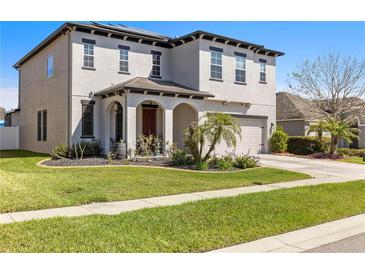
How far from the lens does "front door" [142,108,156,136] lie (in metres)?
20.0

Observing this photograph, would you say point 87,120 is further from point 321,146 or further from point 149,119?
point 321,146

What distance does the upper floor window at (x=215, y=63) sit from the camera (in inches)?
827

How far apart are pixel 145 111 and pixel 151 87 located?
8.55ft

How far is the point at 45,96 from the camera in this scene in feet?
71.6

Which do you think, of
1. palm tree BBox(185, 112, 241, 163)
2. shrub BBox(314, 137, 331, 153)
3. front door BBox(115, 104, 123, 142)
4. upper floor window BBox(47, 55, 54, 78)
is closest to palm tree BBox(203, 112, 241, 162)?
palm tree BBox(185, 112, 241, 163)

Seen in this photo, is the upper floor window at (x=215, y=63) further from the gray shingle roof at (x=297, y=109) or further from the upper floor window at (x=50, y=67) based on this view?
the gray shingle roof at (x=297, y=109)

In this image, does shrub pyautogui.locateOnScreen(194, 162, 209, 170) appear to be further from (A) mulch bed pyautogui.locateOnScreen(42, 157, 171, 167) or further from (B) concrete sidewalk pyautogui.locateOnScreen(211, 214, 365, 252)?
(B) concrete sidewalk pyautogui.locateOnScreen(211, 214, 365, 252)

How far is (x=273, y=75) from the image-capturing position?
967 inches

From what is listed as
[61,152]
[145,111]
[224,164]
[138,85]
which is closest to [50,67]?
[145,111]

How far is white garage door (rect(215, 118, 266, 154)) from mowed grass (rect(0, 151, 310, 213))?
25.3ft

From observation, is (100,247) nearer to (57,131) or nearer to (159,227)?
(159,227)

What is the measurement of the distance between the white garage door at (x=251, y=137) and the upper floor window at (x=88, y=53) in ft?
31.3

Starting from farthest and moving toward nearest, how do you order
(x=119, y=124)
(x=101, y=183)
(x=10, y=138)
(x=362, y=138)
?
(x=362, y=138)
(x=10, y=138)
(x=119, y=124)
(x=101, y=183)

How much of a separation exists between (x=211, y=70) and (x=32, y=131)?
12575 mm
